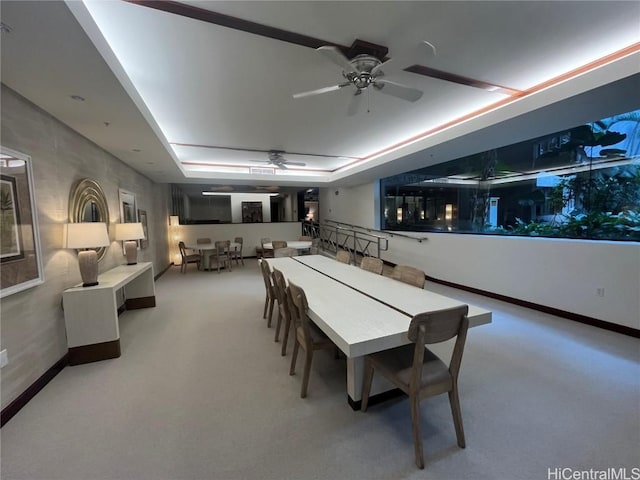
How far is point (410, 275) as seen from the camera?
277 centimetres

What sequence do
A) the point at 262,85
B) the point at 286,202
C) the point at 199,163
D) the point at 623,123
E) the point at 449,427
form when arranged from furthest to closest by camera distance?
the point at 286,202 → the point at 199,163 → the point at 623,123 → the point at 262,85 → the point at 449,427

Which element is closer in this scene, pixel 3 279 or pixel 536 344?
pixel 3 279

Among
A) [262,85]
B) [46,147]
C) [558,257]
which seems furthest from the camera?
[558,257]

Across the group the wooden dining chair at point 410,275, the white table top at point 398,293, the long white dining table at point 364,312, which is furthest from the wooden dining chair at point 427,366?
the wooden dining chair at point 410,275

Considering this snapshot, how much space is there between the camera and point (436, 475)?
1.47 meters

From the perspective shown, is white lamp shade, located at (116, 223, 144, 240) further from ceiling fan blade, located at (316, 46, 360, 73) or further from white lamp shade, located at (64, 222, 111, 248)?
ceiling fan blade, located at (316, 46, 360, 73)

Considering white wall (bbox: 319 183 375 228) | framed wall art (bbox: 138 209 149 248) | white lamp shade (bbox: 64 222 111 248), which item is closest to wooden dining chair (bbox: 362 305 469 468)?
white lamp shade (bbox: 64 222 111 248)

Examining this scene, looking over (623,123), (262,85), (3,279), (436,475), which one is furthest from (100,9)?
(623,123)

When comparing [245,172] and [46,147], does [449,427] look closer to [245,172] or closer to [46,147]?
[46,147]

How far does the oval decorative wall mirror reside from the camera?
2.92 m

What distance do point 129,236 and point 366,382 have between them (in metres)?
3.89

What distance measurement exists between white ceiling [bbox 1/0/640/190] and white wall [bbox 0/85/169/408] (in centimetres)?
19

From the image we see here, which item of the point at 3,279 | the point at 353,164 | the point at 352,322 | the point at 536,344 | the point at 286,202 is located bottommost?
the point at 536,344

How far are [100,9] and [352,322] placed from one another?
2.73 meters
